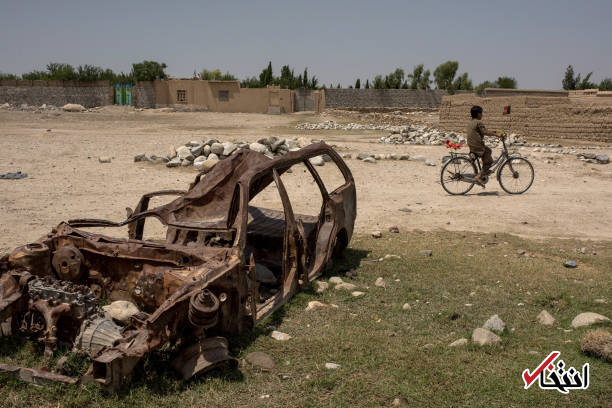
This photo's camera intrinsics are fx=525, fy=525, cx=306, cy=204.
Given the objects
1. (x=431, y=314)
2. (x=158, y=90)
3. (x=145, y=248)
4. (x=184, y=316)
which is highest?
(x=158, y=90)

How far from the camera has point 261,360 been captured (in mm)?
3664

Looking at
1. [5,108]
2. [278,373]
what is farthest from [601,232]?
[5,108]

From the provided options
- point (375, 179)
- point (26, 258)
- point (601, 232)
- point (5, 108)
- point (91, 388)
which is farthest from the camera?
point (5, 108)

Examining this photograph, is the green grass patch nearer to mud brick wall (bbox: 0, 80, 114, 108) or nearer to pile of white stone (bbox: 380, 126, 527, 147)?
pile of white stone (bbox: 380, 126, 527, 147)

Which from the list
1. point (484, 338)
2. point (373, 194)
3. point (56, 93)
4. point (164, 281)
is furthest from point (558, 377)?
point (56, 93)

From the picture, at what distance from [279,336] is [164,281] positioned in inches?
38.5

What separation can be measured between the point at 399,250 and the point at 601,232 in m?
3.54

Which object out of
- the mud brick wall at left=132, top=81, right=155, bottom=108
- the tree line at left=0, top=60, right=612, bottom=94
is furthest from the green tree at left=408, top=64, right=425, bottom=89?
the mud brick wall at left=132, top=81, right=155, bottom=108

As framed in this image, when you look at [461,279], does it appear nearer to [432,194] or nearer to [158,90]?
[432,194]

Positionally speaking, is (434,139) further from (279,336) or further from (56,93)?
(56,93)

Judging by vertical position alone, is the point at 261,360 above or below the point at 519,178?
below

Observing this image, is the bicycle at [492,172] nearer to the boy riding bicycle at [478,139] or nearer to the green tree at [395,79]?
the boy riding bicycle at [478,139]

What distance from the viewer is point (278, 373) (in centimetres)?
355

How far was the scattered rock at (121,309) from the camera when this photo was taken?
12.2 ft
